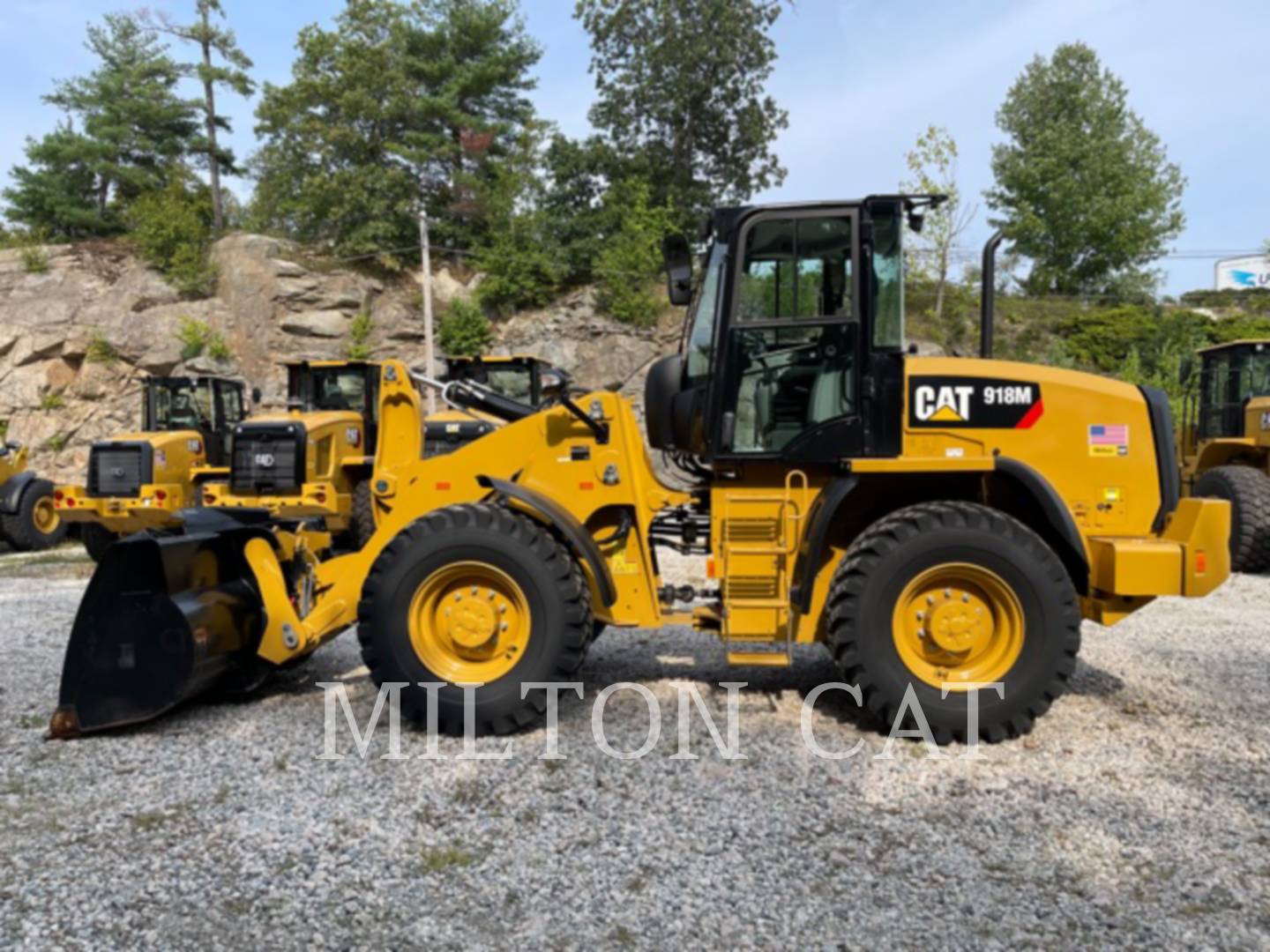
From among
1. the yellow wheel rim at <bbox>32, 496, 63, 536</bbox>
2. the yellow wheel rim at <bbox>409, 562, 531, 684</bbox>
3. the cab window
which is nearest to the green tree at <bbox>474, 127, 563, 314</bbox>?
the yellow wheel rim at <bbox>32, 496, 63, 536</bbox>

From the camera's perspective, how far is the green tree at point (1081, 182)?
3169 cm

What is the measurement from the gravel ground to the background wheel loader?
644cm

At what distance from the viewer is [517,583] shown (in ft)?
14.7

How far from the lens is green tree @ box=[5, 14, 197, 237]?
26.8 metres

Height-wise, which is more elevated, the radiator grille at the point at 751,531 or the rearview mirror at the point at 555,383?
the rearview mirror at the point at 555,383

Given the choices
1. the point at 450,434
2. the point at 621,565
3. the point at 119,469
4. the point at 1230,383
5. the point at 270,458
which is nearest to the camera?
the point at 621,565

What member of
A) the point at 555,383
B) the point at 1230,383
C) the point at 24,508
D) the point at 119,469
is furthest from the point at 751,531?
the point at 24,508

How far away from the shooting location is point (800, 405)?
4.67 meters

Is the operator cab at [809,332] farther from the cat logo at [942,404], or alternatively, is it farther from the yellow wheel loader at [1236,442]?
the yellow wheel loader at [1236,442]

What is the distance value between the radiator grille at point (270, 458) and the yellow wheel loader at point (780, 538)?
256 inches

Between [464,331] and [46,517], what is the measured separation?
12.7m

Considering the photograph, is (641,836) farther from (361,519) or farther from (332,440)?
(332,440)

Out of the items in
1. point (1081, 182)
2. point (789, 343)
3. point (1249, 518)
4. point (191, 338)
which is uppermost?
point (1081, 182)

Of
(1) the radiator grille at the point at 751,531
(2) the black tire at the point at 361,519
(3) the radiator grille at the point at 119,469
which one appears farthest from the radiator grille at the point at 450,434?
(1) the radiator grille at the point at 751,531
